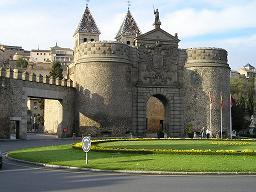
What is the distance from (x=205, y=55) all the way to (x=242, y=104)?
26.3m

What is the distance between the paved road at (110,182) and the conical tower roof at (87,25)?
6495cm

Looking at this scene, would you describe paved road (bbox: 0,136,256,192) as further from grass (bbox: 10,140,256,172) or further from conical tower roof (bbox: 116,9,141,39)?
A: conical tower roof (bbox: 116,9,141,39)

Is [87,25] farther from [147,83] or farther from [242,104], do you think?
[242,104]

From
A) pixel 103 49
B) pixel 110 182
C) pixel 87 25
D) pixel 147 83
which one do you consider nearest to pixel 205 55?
pixel 147 83

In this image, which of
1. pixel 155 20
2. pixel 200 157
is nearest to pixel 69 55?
pixel 155 20

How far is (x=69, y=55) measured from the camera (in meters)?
199

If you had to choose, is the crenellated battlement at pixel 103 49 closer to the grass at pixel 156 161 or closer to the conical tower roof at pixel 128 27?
the conical tower roof at pixel 128 27

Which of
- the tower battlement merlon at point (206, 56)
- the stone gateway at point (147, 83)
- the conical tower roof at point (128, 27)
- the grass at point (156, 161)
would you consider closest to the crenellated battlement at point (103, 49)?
the stone gateway at point (147, 83)

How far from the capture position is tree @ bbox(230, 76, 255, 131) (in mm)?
81500

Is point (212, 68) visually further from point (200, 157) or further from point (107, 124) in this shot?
point (200, 157)

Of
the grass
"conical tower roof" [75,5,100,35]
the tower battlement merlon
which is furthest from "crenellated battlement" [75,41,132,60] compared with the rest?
the grass

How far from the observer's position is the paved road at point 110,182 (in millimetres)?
15562

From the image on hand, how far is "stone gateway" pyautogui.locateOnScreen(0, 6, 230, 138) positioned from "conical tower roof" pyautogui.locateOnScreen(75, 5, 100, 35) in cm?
1713

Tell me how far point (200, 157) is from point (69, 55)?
176 m
